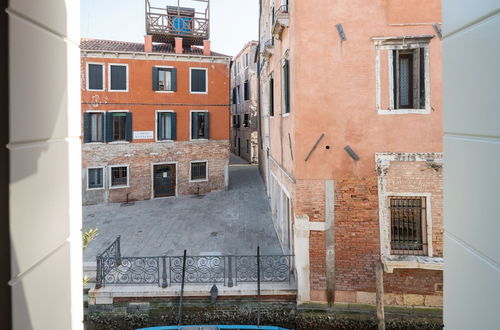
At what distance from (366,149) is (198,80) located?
13.0m

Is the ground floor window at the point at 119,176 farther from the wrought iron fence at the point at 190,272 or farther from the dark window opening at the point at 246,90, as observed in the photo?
the dark window opening at the point at 246,90

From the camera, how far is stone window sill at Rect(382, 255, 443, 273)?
680cm

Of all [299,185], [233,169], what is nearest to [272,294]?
[299,185]

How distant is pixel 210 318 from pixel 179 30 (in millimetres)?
15824

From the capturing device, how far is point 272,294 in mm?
7637

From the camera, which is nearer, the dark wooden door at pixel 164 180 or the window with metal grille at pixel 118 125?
the window with metal grille at pixel 118 125

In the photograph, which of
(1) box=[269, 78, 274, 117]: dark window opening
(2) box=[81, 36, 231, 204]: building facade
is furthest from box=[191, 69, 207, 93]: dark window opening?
(1) box=[269, 78, 274, 117]: dark window opening

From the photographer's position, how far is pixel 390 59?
713 cm

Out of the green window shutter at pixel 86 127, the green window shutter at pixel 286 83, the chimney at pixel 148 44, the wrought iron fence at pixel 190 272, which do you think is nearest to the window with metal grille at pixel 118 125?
the green window shutter at pixel 86 127

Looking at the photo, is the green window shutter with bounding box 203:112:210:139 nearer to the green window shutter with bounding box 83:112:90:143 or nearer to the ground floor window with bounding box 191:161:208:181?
the ground floor window with bounding box 191:161:208:181

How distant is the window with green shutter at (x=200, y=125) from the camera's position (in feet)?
60.5

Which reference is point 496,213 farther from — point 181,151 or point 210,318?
point 181,151

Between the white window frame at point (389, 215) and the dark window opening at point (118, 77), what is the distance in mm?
13886

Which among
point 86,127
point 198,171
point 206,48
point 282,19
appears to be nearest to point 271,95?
point 282,19
